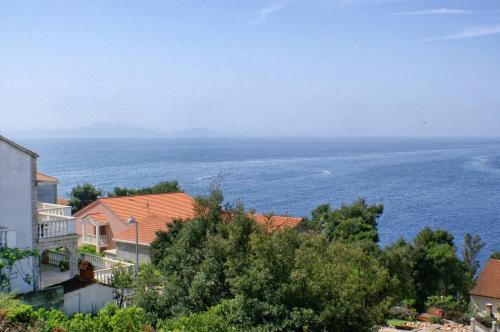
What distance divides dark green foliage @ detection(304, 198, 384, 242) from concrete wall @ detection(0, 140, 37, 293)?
22.8 metres

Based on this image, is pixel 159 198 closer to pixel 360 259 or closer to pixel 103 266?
pixel 103 266

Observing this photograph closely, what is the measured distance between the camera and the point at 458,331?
993 inches

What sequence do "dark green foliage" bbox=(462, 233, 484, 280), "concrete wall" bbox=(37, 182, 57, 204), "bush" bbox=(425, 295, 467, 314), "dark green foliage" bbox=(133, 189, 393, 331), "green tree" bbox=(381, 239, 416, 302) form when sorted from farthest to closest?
"dark green foliage" bbox=(462, 233, 484, 280) → "bush" bbox=(425, 295, 467, 314) → "green tree" bbox=(381, 239, 416, 302) → "concrete wall" bbox=(37, 182, 57, 204) → "dark green foliage" bbox=(133, 189, 393, 331)

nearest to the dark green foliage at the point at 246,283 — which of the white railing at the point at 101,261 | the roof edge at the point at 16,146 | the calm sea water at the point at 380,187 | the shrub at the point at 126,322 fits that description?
the shrub at the point at 126,322

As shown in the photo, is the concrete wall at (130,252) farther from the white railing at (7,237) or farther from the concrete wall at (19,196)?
the white railing at (7,237)

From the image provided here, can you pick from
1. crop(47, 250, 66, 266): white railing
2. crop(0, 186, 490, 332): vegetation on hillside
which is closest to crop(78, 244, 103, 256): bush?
crop(47, 250, 66, 266): white railing

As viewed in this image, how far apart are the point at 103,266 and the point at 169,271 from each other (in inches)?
317

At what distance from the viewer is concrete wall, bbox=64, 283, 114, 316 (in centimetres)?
1952

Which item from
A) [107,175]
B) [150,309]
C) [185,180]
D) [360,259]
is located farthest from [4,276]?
[107,175]

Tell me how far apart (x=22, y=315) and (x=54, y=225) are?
7810 millimetres

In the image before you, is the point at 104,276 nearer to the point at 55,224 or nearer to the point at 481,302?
the point at 55,224

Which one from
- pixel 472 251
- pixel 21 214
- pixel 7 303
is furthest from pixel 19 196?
pixel 472 251

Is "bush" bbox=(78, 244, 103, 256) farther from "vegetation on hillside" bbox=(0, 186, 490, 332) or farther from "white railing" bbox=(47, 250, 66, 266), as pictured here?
"vegetation on hillside" bbox=(0, 186, 490, 332)

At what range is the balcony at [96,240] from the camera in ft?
126
